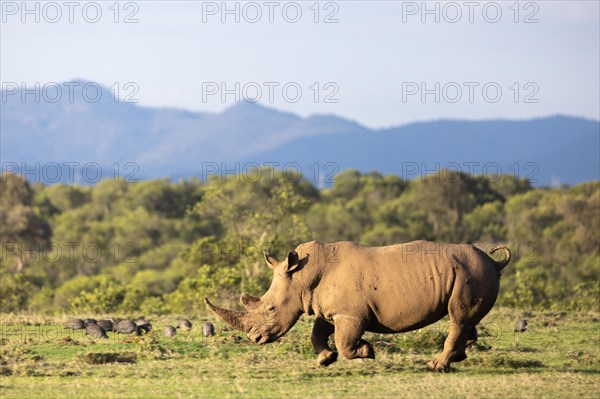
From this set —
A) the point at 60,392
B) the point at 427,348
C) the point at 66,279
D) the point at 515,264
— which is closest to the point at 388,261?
the point at 427,348

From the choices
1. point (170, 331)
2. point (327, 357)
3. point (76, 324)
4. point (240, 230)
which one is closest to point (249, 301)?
point (327, 357)

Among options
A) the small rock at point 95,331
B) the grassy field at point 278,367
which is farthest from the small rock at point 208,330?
the small rock at point 95,331

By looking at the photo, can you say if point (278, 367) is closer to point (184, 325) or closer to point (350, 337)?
point (350, 337)

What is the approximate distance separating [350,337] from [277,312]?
124 cm

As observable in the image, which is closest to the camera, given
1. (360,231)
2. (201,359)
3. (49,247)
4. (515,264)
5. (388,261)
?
(388,261)

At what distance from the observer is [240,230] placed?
4162cm

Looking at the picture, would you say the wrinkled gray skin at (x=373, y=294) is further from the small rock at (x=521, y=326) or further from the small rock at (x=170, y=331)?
the small rock at (x=521, y=326)

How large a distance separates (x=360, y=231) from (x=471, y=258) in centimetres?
5523

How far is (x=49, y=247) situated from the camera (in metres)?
66.4

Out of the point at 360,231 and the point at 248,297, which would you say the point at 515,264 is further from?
the point at 248,297

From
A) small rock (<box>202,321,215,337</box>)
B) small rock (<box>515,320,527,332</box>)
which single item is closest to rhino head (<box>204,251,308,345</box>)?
small rock (<box>202,321,215,337</box>)

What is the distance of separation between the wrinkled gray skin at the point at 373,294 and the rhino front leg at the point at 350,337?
0.01 metres

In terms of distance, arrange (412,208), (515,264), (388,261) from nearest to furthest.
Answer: (388,261), (515,264), (412,208)

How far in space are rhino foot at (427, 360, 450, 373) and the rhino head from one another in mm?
2165
